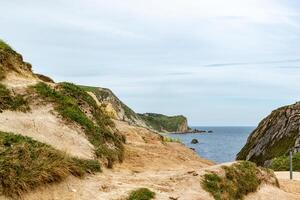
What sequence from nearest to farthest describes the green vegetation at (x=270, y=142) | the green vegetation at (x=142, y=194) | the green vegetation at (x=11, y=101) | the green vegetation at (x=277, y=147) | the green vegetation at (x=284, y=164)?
the green vegetation at (x=142, y=194)
the green vegetation at (x=11, y=101)
the green vegetation at (x=284, y=164)
the green vegetation at (x=277, y=147)
the green vegetation at (x=270, y=142)

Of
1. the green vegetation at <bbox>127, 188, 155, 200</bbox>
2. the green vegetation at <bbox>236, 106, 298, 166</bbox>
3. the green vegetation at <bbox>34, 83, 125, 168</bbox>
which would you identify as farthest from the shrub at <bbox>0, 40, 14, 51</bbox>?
the green vegetation at <bbox>236, 106, 298, 166</bbox>

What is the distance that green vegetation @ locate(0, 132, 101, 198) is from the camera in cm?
1389

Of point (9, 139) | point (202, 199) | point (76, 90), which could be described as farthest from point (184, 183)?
point (76, 90)

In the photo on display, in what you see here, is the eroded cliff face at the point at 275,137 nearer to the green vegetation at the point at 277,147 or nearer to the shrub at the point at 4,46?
the green vegetation at the point at 277,147

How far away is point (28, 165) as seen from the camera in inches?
580

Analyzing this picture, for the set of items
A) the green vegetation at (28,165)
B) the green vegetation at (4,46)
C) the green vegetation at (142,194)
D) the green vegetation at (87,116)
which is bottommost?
the green vegetation at (142,194)

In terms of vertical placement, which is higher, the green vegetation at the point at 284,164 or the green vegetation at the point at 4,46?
the green vegetation at the point at 4,46

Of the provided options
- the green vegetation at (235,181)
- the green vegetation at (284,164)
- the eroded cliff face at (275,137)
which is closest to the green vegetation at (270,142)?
the eroded cliff face at (275,137)

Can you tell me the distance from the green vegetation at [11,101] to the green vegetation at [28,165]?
4.78 metres

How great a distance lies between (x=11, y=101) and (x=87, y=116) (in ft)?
13.5

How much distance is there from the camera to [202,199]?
1761 centimetres

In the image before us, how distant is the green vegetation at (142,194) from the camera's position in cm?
1579

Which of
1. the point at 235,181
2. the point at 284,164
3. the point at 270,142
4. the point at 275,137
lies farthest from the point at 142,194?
the point at 270,142

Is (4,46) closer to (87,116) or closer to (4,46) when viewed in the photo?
(4,46)
